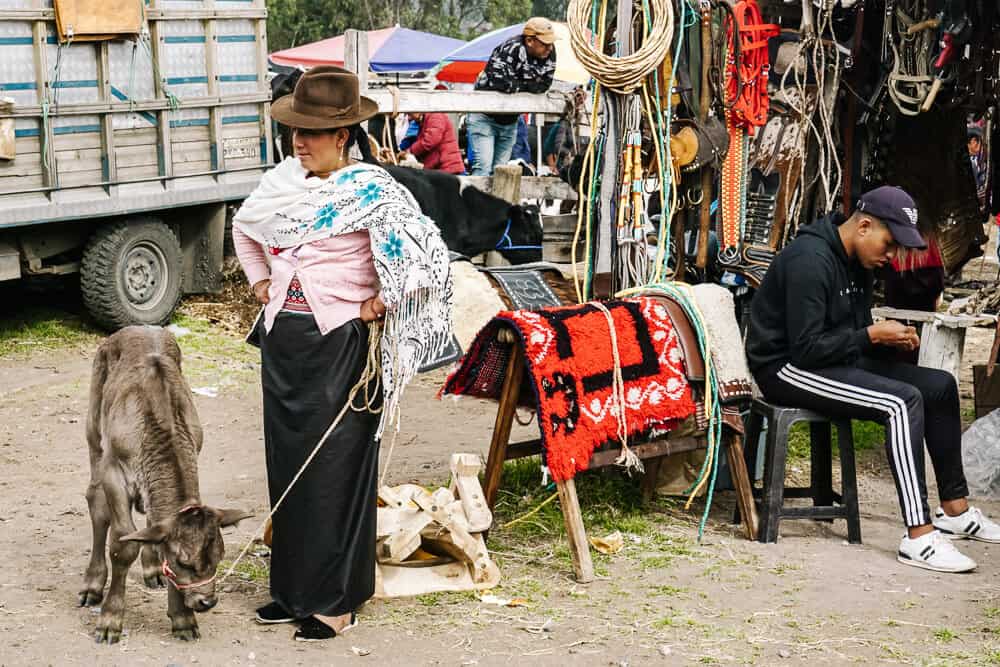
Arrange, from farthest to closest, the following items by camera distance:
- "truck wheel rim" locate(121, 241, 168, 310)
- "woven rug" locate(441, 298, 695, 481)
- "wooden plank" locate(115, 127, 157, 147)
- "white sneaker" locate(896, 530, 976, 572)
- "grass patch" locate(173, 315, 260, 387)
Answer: "truck wheel rim" locate(121, 241, 168, 310), "wooden plank" locate(115, 127, 157, 147), "grass patch" locate(173, 315, 260, 387), "white sneaker" locate(896, 530, 976, 572), "woven rug" locate(441, 298, 695, 481)

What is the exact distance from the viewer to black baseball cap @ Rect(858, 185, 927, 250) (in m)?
5.68

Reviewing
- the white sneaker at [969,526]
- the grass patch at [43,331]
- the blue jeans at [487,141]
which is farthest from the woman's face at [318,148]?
the blue jeans at [487,141]

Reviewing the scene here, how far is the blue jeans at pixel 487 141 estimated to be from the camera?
11.4m

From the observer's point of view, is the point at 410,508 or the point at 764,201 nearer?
the point at 410,508

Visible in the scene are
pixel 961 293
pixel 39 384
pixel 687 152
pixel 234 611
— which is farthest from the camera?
pixel 961 293

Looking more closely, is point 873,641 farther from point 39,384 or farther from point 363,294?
point 39,384

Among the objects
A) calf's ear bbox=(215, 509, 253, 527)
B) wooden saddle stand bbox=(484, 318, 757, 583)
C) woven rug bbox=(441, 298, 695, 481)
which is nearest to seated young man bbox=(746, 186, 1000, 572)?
wooden saddle stand bbox=(484, 318, 757, 583)

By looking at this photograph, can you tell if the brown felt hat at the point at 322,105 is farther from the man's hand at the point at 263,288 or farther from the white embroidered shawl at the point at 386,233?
the man's hand at the point at 263,288

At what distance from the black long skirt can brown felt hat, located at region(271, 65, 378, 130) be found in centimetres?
71

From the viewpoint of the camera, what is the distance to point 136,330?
16.9ft

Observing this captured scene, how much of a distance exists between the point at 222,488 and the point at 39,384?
254cm

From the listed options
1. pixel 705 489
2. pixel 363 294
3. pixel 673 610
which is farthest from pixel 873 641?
pixel 363 294

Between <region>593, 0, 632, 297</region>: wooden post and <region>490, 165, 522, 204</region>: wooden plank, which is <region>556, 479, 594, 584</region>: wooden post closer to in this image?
<region>593, 0, 632, 297</region>: wooden post

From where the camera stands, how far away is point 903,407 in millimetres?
5676
